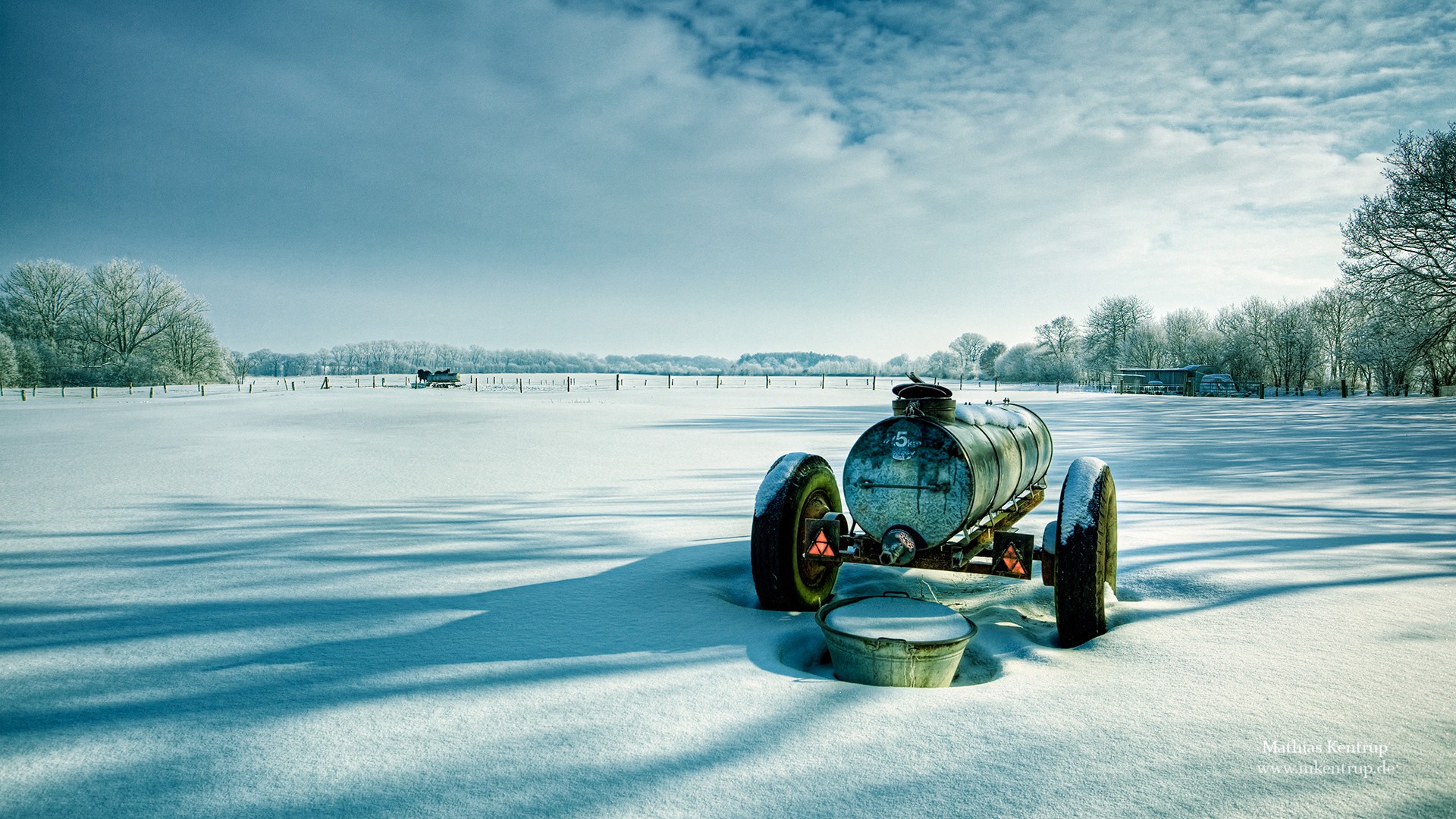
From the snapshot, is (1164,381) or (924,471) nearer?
(924,471)

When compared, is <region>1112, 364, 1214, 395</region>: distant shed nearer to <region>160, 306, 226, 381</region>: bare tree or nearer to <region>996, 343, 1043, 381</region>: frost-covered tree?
<region>996, 343, 1043, 381</region>: frost-covered tree

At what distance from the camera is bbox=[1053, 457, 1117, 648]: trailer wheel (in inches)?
157

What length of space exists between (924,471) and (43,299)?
80207mm

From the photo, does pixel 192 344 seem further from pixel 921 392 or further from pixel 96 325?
pixel 921 392

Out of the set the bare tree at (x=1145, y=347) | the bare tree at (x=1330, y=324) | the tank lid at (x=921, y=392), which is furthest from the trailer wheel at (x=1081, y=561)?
the bare tree at (x=1145, y=347)

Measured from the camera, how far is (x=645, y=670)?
3727mm

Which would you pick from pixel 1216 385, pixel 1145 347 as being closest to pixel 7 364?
pixel 1216 385

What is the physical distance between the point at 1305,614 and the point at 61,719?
7510 millimetres

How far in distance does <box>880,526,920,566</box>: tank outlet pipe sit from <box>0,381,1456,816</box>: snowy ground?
0.77 meters

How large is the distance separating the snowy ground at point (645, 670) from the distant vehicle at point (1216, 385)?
172ft

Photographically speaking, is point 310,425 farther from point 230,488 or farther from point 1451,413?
point 1451,413

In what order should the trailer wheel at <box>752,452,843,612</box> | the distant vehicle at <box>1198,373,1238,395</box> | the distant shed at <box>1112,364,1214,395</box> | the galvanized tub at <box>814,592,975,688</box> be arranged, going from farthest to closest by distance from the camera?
the distant shed at <box>1112,364,1214,395</box>, the distant vehicle at <box>1198,373,1238,395</box>, the trailer wheel at <box>752,452,843,612</box>, the galvanized tub at <box>814,592,975,688</box>

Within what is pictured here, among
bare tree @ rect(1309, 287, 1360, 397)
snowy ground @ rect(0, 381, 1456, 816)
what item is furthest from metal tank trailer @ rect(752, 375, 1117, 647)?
bare tree @ rect(1309, 287, 1360, 397)

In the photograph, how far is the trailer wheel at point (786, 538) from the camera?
471 cm
